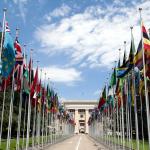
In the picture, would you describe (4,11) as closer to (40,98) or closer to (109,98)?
(40,98)

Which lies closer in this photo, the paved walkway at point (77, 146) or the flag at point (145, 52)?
the flag at point (145, 52)

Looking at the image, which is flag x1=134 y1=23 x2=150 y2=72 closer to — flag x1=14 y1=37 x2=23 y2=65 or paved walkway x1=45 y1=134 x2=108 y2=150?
flag x1=14 y1=37 x2=23 y2=65

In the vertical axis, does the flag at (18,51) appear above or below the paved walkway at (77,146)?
above

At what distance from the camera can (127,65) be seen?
2808cm

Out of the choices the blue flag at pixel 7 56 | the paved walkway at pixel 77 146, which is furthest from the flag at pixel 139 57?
the paved walkway at pixel 77 146

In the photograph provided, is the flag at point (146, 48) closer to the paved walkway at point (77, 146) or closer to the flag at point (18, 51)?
the flag at point (18, 51)

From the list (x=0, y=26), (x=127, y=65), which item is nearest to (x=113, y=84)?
(x=127, y=65)

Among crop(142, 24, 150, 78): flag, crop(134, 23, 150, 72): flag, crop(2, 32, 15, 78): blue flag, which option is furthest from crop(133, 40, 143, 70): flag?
crop(2, 32, 15, 78): blue flag

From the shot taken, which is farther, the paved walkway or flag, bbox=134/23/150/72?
the paved walkway

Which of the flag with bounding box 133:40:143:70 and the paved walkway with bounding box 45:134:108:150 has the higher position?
the flag with bounding box 133:40:143:70

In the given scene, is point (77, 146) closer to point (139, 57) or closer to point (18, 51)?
point (18, 51)

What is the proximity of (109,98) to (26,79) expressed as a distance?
1996 cm

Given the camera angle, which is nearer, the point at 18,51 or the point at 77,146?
the point at 18,51

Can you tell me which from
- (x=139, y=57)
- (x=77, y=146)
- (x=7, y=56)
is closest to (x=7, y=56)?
(x=7, y=56)
